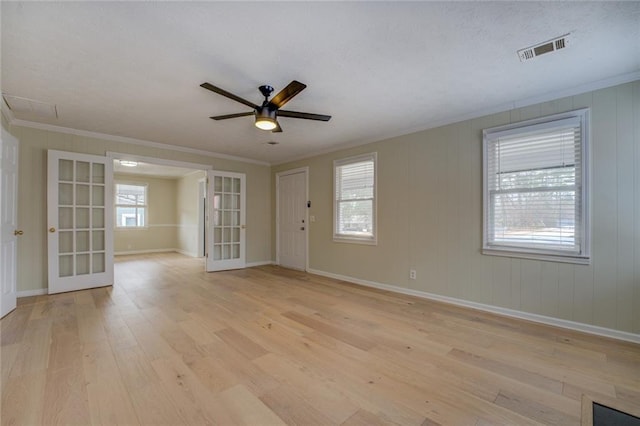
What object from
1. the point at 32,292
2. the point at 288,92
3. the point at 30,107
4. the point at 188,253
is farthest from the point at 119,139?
the point at 188,253

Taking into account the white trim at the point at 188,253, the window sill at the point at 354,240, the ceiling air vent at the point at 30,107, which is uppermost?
the ceiling air vent at the point at 30,107

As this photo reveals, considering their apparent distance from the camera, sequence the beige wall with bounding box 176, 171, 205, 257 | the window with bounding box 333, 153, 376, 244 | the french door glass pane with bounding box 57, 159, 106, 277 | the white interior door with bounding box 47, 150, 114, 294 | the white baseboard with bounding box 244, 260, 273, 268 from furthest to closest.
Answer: the beige wall with bounding box 176, 171, 205, 257 < the white baseboard with bounding box 244, 260, 273, 268 < the window with bounding box 333, 153, 376, 244 < the french door glass pane with bounding box 57, 159, 106, 277 < the white interior door with bounding box 47, 150, 114, 294

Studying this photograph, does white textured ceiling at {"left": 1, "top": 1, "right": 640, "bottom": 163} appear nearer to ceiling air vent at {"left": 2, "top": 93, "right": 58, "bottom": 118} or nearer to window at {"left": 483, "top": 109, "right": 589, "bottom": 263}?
ceiling air vent at {"left": 2, "top": 93, "right": 58, "bottom": 118}

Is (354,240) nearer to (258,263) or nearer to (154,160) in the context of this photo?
(258,263)

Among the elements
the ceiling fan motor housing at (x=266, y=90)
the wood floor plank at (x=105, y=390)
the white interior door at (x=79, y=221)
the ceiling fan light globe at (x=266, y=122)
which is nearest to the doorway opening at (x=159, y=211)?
the white interior door at (x=79, y=221)

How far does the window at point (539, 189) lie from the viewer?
2773 millimetres

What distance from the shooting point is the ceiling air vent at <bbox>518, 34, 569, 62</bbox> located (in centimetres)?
204

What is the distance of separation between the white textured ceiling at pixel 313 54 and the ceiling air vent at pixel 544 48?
0.06 metres

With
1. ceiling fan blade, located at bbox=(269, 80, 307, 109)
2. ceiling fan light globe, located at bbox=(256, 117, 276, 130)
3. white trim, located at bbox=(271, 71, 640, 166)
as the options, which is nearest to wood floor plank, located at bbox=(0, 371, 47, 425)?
ceiling fan light globe, located at bbox=(256, 117, 276, 130)

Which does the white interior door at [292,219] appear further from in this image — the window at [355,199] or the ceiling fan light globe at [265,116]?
the ceiling fan light globe at [265,116]

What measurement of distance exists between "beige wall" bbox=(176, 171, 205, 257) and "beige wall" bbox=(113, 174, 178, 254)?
24cm

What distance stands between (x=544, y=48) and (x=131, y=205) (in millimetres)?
9682

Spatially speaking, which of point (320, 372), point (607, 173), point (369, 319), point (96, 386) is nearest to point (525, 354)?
point (369, 319)

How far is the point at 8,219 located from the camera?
10.8 feet
